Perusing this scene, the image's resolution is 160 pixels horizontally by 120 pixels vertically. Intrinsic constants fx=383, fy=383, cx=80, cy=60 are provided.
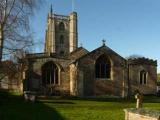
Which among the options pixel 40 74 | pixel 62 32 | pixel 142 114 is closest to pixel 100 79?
pixel 40 74

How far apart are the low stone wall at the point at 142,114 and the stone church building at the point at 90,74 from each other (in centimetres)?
3533

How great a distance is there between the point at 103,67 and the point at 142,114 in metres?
39.0

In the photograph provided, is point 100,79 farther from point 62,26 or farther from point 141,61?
point 62,26

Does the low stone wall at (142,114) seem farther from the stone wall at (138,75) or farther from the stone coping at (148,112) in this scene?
the stone wall at (138,75)

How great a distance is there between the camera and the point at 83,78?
48812mm

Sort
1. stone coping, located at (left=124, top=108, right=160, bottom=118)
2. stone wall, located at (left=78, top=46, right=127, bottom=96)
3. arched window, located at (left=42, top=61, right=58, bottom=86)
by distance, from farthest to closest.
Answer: arched window, located at (left=42, top=61, right=58, bottom=86)
stone wall, located at (left=78, top=46, right=127, bottom=96)
stone coping, located at (left=124, top=108, right=160, bottom=118)

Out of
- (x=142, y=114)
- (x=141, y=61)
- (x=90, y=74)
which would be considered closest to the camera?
(x=142, y=114)

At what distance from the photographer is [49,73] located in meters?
49.6

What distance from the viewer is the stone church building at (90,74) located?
48.6m

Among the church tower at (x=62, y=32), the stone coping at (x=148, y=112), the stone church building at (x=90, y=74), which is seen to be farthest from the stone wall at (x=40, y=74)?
the church tower at (x=62, y=32)

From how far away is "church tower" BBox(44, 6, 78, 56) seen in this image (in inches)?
4213

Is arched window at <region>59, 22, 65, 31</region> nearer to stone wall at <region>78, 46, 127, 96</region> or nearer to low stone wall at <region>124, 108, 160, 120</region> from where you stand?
stone wall at <region>78, 46, 127, 96</region>

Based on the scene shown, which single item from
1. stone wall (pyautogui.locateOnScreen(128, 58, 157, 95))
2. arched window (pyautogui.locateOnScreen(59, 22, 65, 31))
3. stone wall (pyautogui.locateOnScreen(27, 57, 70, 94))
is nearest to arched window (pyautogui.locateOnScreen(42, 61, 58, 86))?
stone wall (pyautogui.locateOnScreen(27, 57, 70, 94))

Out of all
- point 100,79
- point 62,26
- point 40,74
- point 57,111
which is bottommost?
point 57,111
